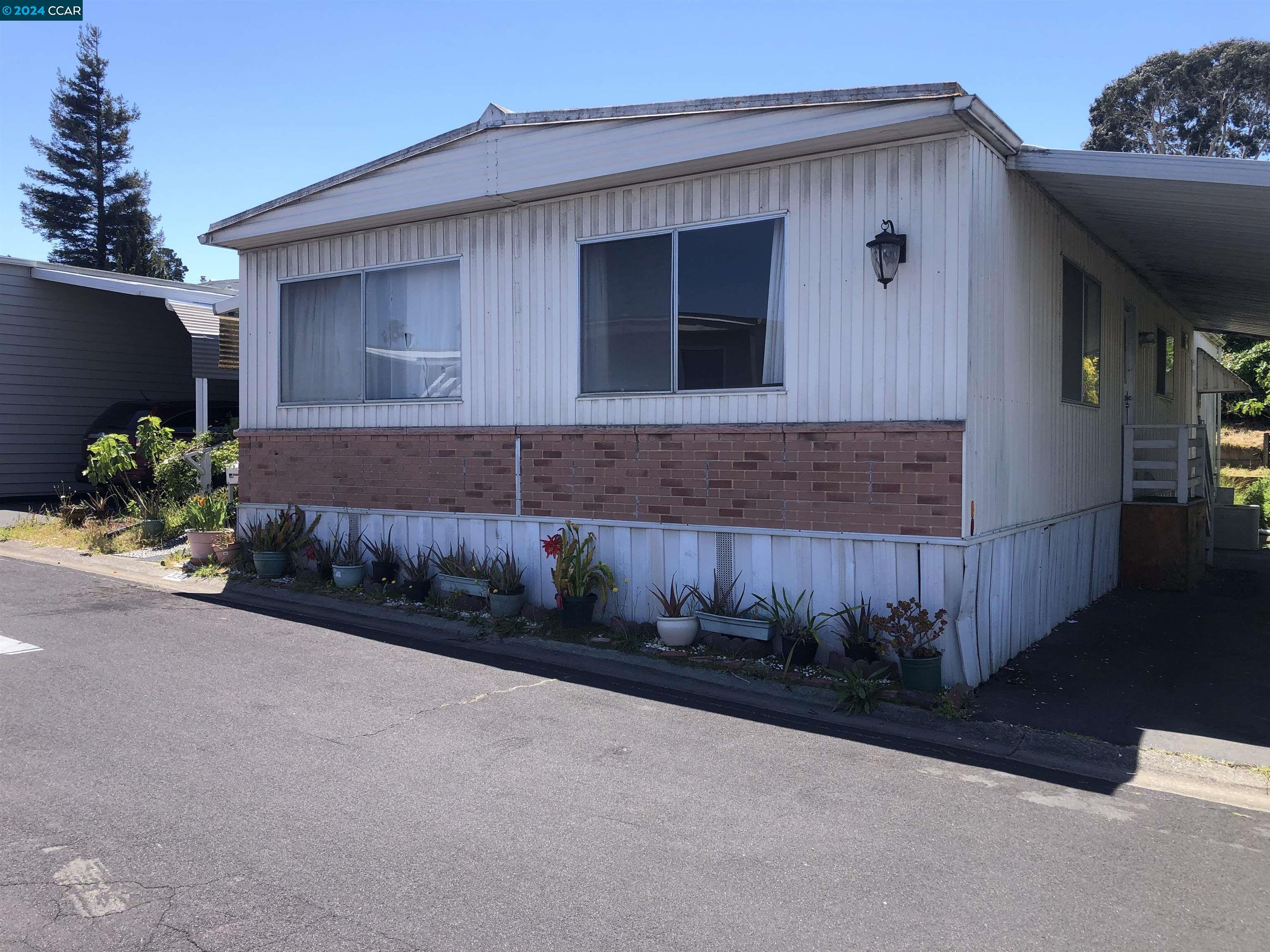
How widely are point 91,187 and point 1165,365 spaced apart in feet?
127

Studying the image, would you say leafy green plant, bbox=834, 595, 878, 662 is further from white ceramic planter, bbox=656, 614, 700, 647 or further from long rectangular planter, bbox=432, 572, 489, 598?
long rectangular planter, bbox=432, 572, 489, 598

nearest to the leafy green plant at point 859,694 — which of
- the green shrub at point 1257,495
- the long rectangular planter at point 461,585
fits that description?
the long rectangular planter at point 461,585

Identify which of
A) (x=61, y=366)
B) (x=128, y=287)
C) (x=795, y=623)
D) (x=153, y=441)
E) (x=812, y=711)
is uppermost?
(x=128, y=287)

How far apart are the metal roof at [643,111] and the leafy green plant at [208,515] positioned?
3207 mm

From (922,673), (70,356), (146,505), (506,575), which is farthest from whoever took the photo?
(70,356)

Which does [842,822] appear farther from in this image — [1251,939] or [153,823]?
[153,823]

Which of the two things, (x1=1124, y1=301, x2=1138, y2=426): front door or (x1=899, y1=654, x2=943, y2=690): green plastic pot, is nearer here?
(x1=899, y1=654, x2=943, y2=690): green plastic pot

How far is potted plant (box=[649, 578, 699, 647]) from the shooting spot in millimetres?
7078

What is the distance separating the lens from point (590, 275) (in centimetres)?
790

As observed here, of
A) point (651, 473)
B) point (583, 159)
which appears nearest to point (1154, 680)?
point (651, 473)

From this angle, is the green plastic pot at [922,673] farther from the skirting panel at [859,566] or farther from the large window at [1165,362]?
the large window at [1165,362]

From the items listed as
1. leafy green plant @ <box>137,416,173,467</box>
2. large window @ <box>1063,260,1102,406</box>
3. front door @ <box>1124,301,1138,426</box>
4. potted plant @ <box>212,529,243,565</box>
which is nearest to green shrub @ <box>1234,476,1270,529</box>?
front door @ <box>1124,301,1138,426</box>

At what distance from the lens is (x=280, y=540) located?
9.84m

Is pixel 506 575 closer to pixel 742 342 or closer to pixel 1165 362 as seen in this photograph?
pixel 742 342
